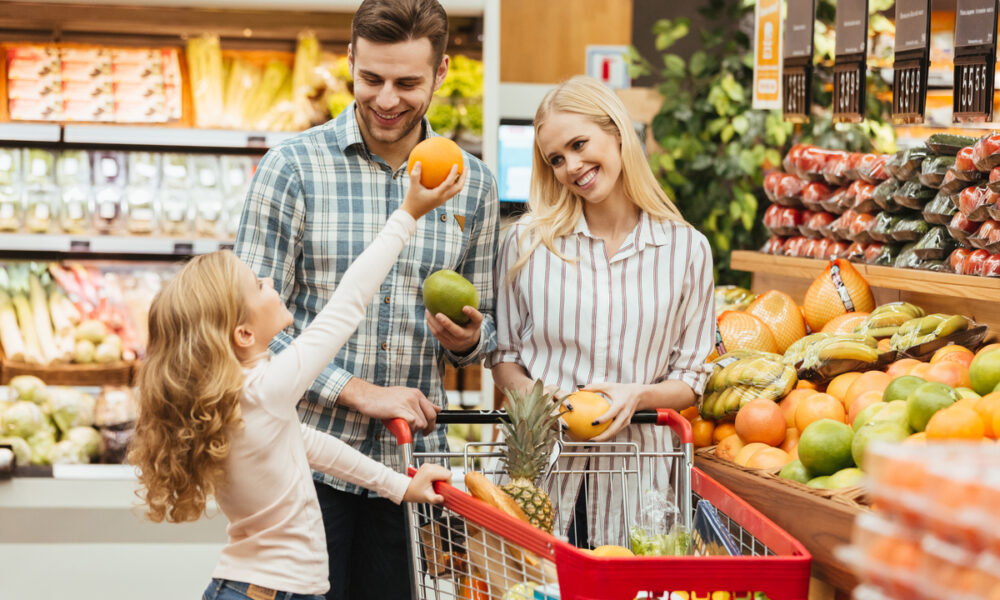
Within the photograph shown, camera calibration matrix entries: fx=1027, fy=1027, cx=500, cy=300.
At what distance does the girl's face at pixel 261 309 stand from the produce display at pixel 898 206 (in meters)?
1.78

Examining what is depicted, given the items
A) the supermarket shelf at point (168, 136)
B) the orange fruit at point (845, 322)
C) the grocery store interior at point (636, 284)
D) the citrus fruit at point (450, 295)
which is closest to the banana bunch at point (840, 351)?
→ the grocery store interior at point (636, 284)

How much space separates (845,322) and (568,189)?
1.03 meters

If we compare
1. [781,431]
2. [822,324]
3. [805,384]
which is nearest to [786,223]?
[822,324]

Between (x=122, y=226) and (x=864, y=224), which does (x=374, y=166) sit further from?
(x=122, y=226)

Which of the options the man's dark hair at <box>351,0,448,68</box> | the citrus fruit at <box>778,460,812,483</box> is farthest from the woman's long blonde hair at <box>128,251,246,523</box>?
the citrus fruit at <box>778,460,812,483</box>

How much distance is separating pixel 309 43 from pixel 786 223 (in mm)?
2139

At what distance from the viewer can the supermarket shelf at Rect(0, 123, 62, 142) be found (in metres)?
4.02

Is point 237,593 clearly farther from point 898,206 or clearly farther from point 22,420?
point 22,420

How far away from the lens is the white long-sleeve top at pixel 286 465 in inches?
69.6

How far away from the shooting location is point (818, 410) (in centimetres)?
222

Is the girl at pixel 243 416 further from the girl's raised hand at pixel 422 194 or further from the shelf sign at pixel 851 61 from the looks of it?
the shelf sign at pixel 851 61

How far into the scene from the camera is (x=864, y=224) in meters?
3.20

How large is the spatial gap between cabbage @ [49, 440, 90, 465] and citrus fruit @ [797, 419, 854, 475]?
10.2ft

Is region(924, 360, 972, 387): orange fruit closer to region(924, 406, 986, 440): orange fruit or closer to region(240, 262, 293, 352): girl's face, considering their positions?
region(924, 406, 986, 440): orange fruit
